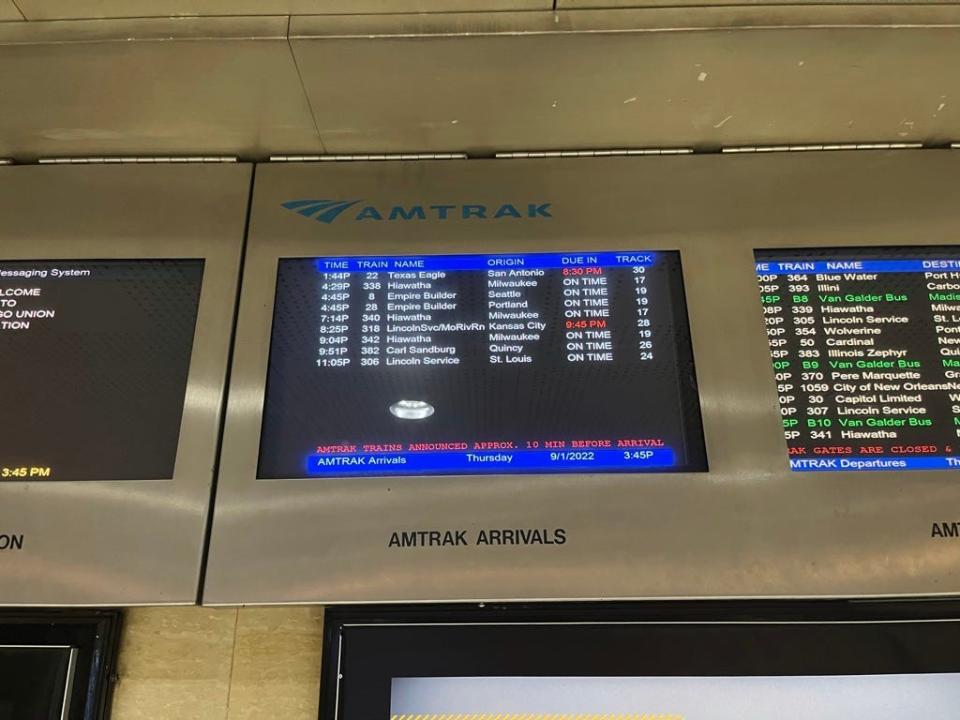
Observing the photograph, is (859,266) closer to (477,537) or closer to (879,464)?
(879,464)

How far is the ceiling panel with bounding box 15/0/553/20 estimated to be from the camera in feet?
6.16

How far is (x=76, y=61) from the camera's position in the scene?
6.49 ft

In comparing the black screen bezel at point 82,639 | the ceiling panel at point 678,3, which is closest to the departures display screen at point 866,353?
the ceiling panel at point 678,3

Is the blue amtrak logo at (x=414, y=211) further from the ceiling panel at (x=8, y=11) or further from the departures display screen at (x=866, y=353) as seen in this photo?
the ceiling panel at (x=8, y=11)

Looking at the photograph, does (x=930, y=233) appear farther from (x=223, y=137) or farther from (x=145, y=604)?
(x=145, y=604)

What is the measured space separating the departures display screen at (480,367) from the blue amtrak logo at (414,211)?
14 centimetres

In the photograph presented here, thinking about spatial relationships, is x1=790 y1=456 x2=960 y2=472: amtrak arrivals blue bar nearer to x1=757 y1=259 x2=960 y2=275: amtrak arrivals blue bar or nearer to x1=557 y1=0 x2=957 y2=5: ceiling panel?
x1=757 y1=259 x2=960 y2=275: amtrak arrivals blue bar

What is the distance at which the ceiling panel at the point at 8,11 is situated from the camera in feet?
6.19

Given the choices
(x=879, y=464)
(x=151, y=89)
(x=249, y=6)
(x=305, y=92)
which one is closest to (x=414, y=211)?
(x=305, y=92)

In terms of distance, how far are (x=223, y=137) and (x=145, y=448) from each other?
0.95m

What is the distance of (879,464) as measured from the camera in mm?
1881

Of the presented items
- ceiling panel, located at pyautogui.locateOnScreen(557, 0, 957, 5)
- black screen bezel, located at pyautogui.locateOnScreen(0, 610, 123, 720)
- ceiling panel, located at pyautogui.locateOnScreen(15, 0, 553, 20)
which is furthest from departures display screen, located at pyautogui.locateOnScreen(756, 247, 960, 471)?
black screen bezel, located at pyautogui.locateOnScreen(0, 610, 123, 720)

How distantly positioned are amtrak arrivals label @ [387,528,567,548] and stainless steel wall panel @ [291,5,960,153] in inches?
45.5

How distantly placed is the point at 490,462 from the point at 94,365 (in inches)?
42.6
